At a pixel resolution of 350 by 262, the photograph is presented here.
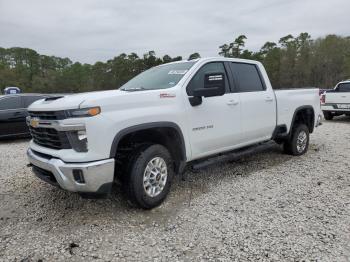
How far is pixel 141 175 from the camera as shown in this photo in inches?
145

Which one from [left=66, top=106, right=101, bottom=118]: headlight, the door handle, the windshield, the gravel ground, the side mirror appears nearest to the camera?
the gravel ground

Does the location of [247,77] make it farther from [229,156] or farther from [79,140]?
[79,140]

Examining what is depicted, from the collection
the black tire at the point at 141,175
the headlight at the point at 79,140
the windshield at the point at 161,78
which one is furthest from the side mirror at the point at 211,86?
the headlight at the point at 79,140

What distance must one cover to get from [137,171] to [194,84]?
1505 mm

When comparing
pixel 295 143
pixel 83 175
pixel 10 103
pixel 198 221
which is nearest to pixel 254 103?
pixel 295 143

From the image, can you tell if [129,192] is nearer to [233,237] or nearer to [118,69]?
[233,237]

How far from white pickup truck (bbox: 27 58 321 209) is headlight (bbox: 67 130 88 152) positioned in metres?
0.01

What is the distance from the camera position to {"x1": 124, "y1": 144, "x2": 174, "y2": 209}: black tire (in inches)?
144

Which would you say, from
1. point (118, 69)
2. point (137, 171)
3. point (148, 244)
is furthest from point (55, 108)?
point (118, 69)

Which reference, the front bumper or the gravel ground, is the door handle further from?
the front bumper

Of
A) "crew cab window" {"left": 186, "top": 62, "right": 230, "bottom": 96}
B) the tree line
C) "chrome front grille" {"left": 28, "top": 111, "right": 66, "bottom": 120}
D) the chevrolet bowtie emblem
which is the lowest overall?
the chevrolet bowtie emblem

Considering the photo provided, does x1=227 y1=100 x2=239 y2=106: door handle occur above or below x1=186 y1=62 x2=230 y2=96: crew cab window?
below

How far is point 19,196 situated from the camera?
456 centimetres

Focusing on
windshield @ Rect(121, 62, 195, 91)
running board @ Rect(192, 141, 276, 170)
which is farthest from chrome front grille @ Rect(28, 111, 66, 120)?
running board @ Rect(192, 141, 276, 170)
